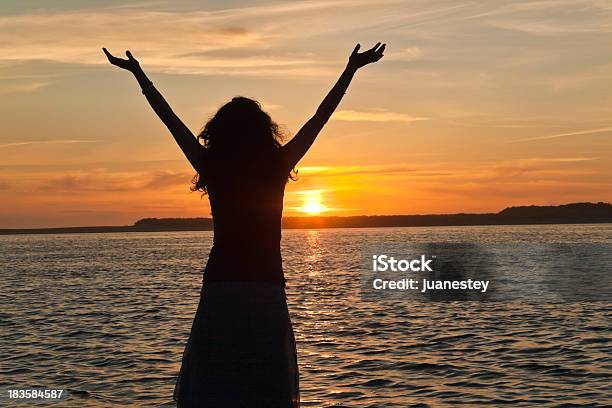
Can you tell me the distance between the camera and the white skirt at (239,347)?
14.9ft

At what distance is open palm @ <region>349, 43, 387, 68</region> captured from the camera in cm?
502

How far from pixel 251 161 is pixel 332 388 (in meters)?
13.8

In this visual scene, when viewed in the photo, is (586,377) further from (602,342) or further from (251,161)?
(251,161)

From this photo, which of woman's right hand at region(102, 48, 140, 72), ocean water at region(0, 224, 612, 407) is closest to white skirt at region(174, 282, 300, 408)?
woman's right hand at region(102, 48, 140, 72)

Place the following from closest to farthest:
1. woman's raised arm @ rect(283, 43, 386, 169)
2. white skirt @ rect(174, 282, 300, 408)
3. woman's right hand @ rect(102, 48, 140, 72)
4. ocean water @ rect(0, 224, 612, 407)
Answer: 1. white skirt @ rect(174, 282, 300, 408)
2. woman's raised arm @ rect(283, 43, 386, 169)
3. woman's right hand @ rect(102, 48, 140, 72)
4. ocean water @ rect(0, 224, 612, 407)

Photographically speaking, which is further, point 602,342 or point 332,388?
point 602,342

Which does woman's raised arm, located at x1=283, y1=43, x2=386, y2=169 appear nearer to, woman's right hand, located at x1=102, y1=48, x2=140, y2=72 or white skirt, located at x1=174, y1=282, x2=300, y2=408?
white skirt, located at x1=174, y1=282, x2=300, y2=408

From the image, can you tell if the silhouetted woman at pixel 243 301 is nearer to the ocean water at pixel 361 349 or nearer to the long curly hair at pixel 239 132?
the long curly hair at pixel 239 132

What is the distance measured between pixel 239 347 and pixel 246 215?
2.57 ft

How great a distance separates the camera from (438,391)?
1717 centimetres

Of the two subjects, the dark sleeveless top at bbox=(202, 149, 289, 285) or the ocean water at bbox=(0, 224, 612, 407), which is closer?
the dark sleeveless top at bbox=(202, 149, 289, 285)

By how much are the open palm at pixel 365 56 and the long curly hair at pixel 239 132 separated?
26.6 inches

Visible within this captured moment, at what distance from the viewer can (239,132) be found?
4844mm

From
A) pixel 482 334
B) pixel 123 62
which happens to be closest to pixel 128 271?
Result: pixel 482 334
